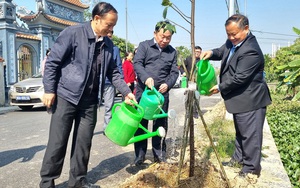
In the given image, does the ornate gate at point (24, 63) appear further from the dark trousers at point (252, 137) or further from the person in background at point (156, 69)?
the dark trousers at point (252, 137)

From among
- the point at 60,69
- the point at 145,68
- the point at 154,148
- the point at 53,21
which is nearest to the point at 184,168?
the point at 154,148

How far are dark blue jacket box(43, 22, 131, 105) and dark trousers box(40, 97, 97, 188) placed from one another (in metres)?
0.12

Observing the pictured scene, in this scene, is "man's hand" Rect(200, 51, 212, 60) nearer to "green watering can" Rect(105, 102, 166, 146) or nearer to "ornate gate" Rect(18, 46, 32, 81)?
"green watering can" Rect(105, 102, 166, 146)

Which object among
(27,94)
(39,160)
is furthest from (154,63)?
(27,94)

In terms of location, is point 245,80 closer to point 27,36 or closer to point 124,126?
point 124,126

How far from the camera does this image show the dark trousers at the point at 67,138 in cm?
267

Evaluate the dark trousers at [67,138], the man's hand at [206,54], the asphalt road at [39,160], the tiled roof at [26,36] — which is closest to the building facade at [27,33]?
the tiled roof at [26,36]

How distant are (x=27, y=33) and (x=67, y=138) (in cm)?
1314

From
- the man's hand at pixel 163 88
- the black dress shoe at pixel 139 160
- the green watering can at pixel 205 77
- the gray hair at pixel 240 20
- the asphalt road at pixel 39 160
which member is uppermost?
the gray hair at pixel 240 20

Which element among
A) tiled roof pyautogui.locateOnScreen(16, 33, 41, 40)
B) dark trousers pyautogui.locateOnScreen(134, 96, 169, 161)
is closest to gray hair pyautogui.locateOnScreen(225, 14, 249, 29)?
dark trousers pyautogui.locateOnScreen(134, 96, 169, 161)

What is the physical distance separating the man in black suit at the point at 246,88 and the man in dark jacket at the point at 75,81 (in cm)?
99

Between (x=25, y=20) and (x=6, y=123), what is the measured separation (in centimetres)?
952

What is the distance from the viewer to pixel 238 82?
2809 mm

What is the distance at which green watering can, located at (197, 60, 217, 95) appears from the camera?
2.78 m
